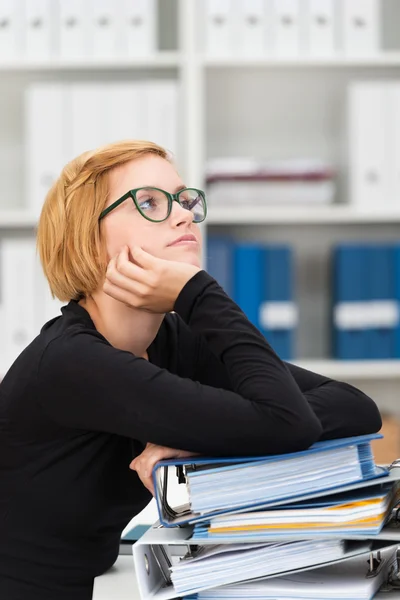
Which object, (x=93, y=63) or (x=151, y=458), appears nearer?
(x=151, y=458)

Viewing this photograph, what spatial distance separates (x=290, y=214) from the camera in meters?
2.93

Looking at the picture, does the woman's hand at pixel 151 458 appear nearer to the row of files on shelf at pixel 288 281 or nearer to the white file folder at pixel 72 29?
the row of files on shelf at pixel 288 281

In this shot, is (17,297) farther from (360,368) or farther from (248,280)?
(360,368)

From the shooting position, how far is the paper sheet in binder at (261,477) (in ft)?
2.79

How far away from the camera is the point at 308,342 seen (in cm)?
324

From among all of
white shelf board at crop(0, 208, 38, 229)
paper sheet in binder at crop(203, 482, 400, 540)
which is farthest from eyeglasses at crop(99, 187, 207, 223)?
white shelf board at crop(0, 208, 38, 229)

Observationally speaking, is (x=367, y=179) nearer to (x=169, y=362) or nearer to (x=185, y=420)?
(x=169, y=362)

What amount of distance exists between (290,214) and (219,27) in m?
0.67

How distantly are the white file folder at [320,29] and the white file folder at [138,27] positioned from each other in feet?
1.68

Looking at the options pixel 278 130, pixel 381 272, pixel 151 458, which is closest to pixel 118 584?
pixel 151 458

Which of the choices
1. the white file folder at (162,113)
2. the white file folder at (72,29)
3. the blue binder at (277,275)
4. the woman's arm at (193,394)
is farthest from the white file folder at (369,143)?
the woman's arm at (193,394)

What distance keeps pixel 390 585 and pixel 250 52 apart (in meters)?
2.31

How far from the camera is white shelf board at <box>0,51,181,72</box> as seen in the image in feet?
9.45

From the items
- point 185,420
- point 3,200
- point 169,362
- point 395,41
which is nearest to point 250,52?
point 395,41
